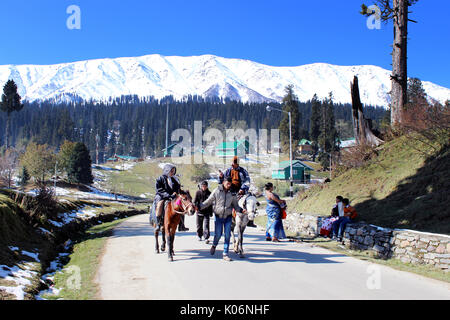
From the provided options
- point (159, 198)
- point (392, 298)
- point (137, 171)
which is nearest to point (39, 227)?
point (159, 198)

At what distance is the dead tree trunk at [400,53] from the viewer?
67.2ft

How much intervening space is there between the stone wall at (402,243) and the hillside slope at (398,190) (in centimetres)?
147

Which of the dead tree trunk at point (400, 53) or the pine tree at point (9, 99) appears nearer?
the dead tree trunk at point (400, 53)

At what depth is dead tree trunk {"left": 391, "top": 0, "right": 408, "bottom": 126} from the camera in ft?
67.2

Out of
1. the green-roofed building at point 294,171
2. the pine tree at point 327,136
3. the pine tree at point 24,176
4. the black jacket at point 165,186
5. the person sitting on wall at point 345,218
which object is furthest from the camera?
the pine tree at point 327,136

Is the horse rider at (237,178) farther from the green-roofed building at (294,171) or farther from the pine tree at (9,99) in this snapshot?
the pine tree at (9,99)

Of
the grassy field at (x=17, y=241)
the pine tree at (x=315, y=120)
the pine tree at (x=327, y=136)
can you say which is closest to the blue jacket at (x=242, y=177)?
the grassy field at (x=17, y=241)

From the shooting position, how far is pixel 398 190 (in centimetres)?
1548

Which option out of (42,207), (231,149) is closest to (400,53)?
(42,207)

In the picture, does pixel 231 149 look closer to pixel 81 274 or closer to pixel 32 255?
pixel 32 255

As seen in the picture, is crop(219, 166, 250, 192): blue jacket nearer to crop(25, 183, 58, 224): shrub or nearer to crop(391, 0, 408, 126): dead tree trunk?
crop(25, 183, 58, 224): shrub

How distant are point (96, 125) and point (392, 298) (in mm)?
207464

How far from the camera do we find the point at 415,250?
397 inches

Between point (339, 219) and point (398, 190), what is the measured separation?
3.56m
